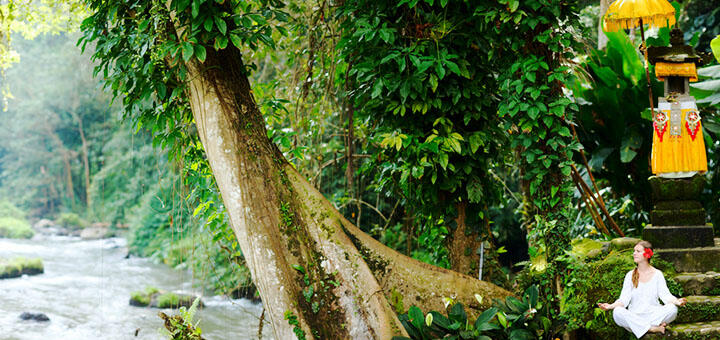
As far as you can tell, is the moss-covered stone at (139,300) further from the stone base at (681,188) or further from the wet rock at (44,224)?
the wet rock at (44,224)

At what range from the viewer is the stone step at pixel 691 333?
11.7 feet

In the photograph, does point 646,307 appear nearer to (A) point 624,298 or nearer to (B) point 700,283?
(A) point 624,298

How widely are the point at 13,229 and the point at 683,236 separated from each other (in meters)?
18.3

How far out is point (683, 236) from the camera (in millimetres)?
4016

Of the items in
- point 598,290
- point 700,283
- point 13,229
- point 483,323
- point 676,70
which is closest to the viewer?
point 483,323

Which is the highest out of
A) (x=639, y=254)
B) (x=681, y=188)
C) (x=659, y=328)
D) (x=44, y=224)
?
(x=681, y=188)

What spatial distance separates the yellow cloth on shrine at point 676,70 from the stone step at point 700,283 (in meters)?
1.38

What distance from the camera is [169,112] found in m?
4.18

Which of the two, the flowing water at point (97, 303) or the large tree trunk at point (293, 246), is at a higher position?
the large tree trunk at point (293, 246)

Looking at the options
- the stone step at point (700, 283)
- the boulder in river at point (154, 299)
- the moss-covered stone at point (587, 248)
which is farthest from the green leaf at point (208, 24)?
the boulder in river at point (154, 299)

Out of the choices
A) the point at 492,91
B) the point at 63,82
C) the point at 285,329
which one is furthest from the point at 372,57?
the point at 63,82

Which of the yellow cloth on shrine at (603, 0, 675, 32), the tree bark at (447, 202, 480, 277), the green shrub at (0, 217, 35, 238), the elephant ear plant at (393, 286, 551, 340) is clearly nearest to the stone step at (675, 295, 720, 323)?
the elephant ear plant at (393, 286, 551, 340)

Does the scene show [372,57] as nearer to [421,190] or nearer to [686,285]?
Result: [421,190]

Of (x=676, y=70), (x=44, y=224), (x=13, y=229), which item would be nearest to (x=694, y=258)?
(x=676, y=70)
